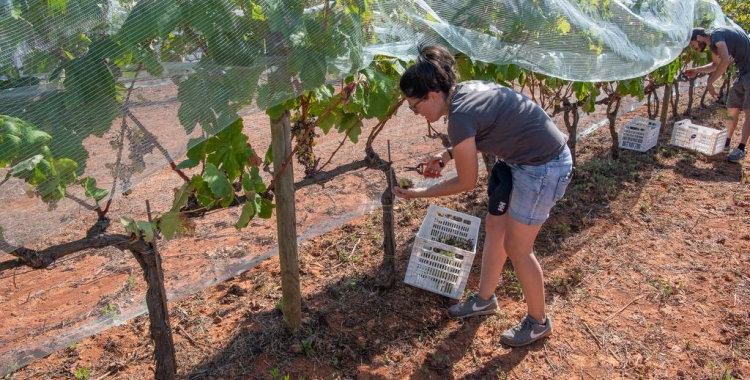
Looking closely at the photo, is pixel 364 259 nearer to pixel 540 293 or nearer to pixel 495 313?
pixel 495 313

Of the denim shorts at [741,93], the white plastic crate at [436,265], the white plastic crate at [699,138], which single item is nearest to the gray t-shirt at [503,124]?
the white plastic crate at [436,265]

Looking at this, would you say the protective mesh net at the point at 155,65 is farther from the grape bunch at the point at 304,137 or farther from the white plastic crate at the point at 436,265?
the white plastic crate at the point at 436,265

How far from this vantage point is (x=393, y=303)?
10.6 ft

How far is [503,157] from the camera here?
252cm

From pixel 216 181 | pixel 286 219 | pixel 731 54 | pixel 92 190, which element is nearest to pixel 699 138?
pixel 731 54

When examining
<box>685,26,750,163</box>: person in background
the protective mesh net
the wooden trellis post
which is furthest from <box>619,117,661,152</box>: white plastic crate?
the wooden trellis post

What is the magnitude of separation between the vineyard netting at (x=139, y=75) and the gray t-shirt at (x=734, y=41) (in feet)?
13.2

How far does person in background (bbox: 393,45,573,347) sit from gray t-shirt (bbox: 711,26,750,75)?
392 cm

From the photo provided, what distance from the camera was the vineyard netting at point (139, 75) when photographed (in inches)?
64.9

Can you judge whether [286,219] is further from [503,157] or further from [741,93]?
[741,93]

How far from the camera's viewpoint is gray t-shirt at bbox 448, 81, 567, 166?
2.26 meters

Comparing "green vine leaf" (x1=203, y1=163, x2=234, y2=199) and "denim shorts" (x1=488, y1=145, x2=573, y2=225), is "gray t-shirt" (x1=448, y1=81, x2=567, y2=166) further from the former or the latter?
"green vine leaf" (x1=203, y1=163, x2=234, y2=199)

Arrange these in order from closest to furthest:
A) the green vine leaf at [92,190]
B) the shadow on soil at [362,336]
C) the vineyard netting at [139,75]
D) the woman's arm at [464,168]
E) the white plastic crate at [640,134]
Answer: the vineyard netting at [139,75]
the green vine leaf at [92,190]
the woman's arm at [464,168]
the shadow on soil at [362,336]
the white plastic crate at [640,134]

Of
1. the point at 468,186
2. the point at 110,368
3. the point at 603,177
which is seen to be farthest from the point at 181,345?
the point at 603,177
